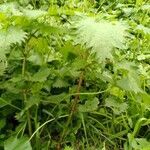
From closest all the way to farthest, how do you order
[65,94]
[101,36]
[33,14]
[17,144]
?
[101,36]
[33,14]
[17,144]
[65,94]

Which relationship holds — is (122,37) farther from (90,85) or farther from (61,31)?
(90,85)

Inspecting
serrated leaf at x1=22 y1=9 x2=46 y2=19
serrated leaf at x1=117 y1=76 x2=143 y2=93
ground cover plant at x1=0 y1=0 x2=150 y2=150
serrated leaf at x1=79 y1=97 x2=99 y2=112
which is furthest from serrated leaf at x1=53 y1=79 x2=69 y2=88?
serrated leaf at x1=22 y1=9 x2=46 y2=19

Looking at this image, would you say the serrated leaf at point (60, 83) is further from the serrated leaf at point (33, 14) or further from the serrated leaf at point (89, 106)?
the serrated leaf at point (33, 14)

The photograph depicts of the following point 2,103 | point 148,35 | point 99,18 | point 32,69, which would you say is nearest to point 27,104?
point 2,103

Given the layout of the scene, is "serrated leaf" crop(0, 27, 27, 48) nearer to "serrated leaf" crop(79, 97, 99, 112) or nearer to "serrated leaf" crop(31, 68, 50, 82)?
"serrated leaf" crop(31, 68, 50, 82)

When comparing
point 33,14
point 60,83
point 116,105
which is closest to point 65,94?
point 60,83

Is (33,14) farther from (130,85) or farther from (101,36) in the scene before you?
(130,85)

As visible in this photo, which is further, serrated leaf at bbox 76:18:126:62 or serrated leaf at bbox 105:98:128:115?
serrated leaf at bbox 105:98:128:115
